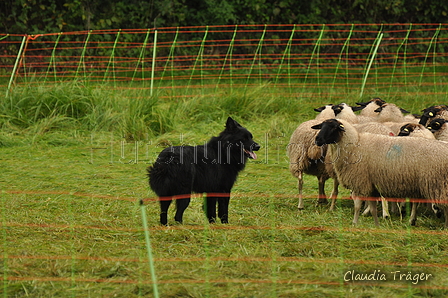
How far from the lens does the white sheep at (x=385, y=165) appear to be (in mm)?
5559

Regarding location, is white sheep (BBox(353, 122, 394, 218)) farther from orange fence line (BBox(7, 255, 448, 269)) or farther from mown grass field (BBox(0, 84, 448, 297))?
orange fence line (BBox(7, 255, 448, 269))

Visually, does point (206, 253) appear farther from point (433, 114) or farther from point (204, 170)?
point (433, 114)

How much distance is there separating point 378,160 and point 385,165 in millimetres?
95

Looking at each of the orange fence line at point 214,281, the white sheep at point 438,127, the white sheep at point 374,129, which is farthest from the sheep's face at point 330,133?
the orange fence line at point 214,281

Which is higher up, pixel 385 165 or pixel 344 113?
pixel 344 113

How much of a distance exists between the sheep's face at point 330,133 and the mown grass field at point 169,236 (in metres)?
0.74

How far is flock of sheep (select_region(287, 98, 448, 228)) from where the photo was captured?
5.59 m

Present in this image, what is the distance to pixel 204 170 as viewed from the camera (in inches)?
224

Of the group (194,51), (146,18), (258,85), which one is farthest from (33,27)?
(258,85)

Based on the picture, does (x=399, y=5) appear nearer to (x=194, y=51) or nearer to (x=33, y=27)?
(x=194, y=51)

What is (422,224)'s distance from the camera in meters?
5.93

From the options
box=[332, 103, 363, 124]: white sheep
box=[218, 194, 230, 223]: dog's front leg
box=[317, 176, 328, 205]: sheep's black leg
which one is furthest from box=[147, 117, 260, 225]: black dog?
box=[332, 103, 363, 124]: white sheep

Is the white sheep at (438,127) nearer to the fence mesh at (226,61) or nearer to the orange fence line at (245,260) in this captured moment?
the orange fence line at (245,260)

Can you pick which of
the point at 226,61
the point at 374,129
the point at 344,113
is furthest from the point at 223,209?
the point at 226,61
